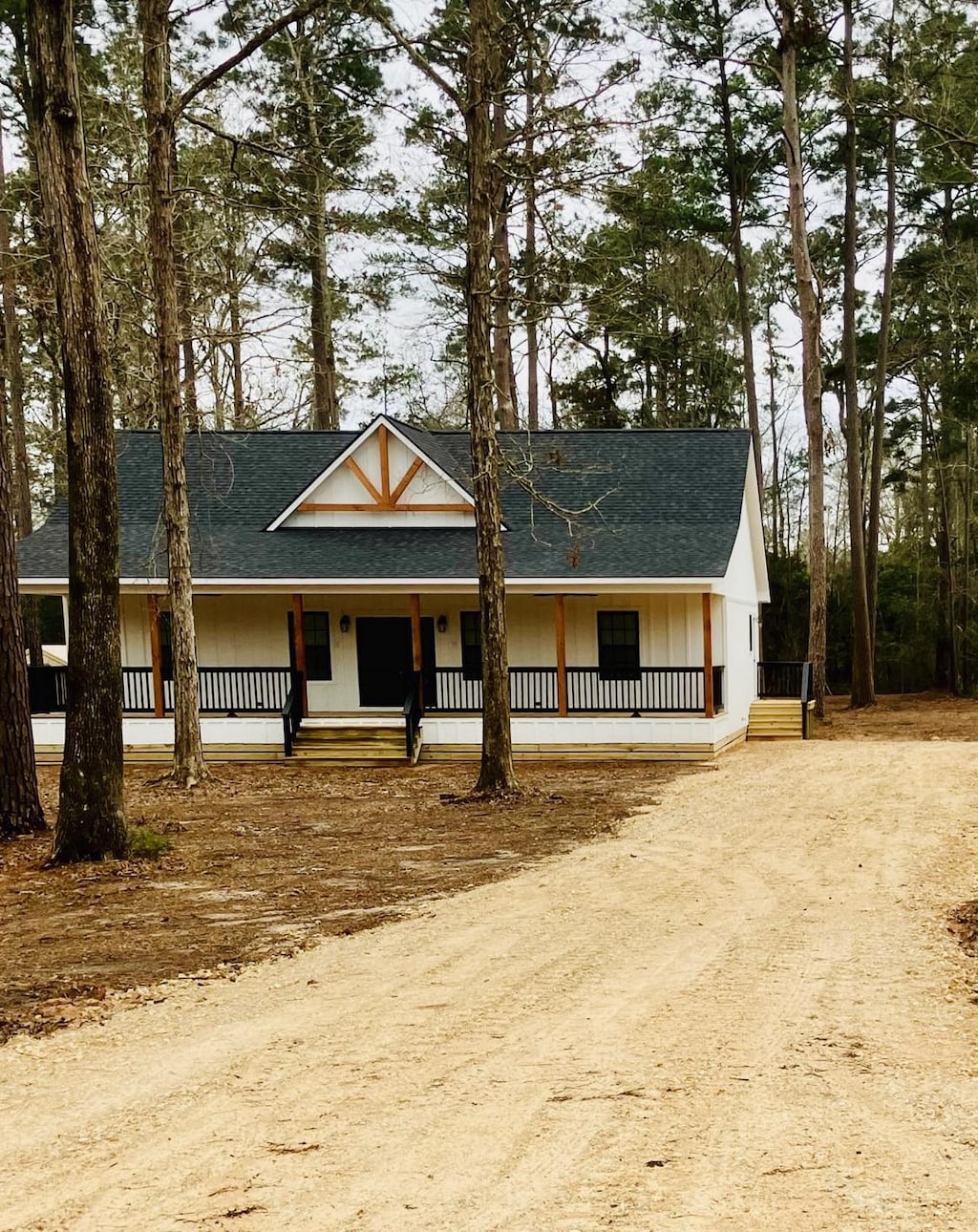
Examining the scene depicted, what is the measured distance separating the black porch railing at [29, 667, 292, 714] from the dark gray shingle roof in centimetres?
198

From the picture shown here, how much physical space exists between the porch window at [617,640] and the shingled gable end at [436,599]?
0.04 metres

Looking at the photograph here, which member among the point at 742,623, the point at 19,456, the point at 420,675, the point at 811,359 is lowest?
the point at 420,675

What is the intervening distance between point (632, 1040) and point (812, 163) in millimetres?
28938

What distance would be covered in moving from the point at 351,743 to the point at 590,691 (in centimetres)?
437

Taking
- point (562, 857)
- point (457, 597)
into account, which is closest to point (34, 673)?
point (457, 597)

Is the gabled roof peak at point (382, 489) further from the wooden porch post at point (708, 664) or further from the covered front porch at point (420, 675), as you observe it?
the wooden porch post at point (708, 664)

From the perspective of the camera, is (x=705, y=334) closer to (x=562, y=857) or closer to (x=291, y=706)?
(x=291, y=706)

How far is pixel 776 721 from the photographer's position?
22.3m

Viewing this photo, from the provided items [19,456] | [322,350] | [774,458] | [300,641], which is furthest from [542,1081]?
[774,458]

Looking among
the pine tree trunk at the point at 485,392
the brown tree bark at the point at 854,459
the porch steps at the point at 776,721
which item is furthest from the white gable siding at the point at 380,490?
the brown tree bark at the point at 854,459

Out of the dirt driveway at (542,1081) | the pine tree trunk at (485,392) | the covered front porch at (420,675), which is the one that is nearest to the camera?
the dirt driveway at (542,1081)

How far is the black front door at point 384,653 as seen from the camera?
21250 mm

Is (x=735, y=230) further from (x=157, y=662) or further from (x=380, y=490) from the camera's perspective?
(x=157, y=662)

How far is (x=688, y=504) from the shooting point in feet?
70.3
